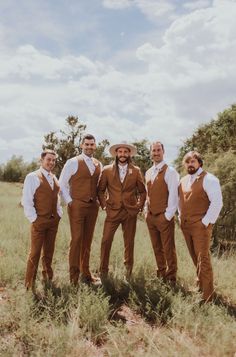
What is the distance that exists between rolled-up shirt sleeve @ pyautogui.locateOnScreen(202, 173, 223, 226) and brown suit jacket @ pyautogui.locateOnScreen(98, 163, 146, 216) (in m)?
1.24

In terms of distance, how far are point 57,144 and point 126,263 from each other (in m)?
27.6

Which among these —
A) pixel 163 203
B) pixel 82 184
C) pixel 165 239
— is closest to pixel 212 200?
pixel 163 203

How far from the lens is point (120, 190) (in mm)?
6605

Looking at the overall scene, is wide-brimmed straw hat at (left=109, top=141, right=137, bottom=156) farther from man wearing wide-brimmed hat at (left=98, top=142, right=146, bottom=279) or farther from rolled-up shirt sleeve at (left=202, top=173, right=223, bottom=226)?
rolled-up shirt sleeve at (left=202, top=173, right=223, bottom=226)

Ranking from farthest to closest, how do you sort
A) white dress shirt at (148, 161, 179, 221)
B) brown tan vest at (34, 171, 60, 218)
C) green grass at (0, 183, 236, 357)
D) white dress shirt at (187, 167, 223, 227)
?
1. white dress shirt at (148, 161, 179, 221)
2. brown tan vest at (34, 171, 60, 218)
3. white dress shirt at (187, 167, 223, 227)
4. green grass at (0, 183, 236, 357)

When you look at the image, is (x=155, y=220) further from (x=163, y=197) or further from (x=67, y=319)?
(x=67, y=319)

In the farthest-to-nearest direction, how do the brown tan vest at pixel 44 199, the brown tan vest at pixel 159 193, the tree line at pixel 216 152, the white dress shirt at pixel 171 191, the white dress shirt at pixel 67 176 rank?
the tree line at pixel 216 152 < the white dress shirt at pixel 67 176 < the brown tan vest at pixel 159 193 < the white dress shirt at pixel 171 191 < the brown tan vest at pixel 44 199

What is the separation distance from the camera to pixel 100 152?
110ft

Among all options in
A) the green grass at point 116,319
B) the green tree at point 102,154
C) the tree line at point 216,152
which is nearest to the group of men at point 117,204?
the green grass at point 116,319

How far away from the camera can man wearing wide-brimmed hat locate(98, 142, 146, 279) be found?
6598 mm

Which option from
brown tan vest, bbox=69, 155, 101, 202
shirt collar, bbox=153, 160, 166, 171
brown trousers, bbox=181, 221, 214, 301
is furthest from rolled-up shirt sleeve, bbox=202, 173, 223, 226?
brown tan vest, bbox=69, 155, 101, 202

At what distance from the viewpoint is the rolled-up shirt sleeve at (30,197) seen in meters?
5.97

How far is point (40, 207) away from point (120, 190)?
1332 millimetres

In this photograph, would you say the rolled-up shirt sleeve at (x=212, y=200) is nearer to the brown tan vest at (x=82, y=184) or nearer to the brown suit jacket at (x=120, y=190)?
the brown suit jacket at (x=120, y=190)
